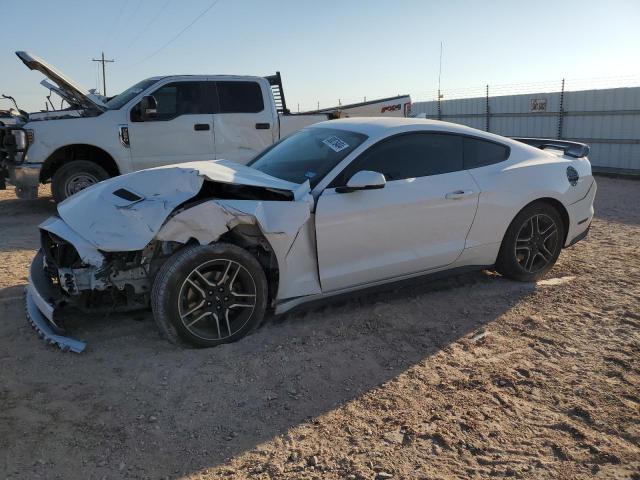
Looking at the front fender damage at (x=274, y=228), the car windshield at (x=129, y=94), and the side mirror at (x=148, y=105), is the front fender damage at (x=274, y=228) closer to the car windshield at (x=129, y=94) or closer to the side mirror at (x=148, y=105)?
the side mirror at (x=148, y=105)

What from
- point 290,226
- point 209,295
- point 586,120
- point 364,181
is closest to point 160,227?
point 209,295

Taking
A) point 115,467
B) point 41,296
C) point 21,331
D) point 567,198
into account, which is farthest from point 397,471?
point 567,198

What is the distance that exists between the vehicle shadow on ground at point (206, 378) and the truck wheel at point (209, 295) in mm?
146

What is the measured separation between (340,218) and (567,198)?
7.88ft

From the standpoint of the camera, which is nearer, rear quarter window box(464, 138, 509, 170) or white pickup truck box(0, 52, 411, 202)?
rear quarter window box(464, 138, 509, 170)

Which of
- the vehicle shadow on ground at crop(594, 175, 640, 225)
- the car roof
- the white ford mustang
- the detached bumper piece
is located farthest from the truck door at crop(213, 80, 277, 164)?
the vehicle shadow on ground at crop(594, 175, 640, 225)

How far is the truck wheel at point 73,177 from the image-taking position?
8.11 m

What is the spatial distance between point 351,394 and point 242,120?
6530 millimetres

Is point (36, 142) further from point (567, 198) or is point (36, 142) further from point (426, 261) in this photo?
point (567, 198)

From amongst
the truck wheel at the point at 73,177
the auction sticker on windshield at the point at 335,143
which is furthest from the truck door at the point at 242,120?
the auction sticker on windshield at the point at 335,143

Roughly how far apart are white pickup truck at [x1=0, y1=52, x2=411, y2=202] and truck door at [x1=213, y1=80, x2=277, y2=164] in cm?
2

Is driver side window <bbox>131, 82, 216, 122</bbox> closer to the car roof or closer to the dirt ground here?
the car roof

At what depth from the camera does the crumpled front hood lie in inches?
137

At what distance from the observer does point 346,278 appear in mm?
4059
